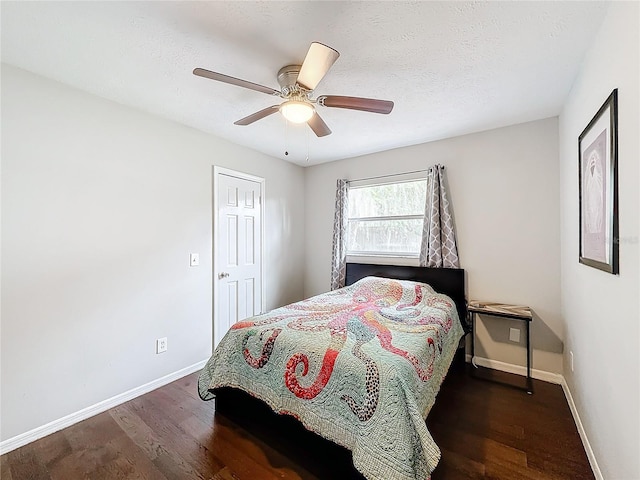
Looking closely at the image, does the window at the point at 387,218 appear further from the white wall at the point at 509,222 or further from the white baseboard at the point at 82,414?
the white baseboard at the point at 82,414

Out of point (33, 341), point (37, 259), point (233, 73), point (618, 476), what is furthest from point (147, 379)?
point (618, 476)

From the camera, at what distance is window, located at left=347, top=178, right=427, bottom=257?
11.0 feet

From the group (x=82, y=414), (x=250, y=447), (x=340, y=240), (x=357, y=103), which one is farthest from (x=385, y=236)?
(x=82, y=414)

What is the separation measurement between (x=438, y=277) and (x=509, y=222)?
0.87 m

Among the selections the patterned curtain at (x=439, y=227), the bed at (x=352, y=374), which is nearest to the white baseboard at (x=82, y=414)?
the bed at (x=352, y=374)

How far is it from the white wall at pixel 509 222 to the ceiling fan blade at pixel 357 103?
5.54ft

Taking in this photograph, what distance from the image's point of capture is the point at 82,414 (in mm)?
2090

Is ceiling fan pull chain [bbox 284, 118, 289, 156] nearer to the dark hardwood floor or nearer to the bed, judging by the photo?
the bed

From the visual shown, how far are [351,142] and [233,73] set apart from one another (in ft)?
5.39

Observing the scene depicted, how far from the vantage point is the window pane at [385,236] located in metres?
3.38

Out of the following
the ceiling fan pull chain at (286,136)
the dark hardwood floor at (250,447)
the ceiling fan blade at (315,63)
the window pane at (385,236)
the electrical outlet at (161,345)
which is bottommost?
the dark hardwood floor at (250,447)

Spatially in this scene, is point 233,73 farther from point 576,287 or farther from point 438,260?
point 576,287

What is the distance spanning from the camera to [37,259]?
190 centimetres

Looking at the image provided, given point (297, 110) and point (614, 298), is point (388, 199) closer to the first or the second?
point (297, 110)
